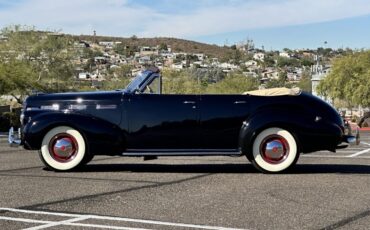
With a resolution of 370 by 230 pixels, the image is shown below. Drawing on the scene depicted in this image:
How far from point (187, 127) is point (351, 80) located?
58.3m

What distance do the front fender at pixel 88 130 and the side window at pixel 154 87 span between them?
916 mm

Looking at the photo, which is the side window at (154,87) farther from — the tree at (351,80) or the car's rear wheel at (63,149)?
the tree at (351,80)

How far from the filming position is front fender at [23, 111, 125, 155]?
9.63 meters

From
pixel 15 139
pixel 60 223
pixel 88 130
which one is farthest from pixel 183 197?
pixel 15 139

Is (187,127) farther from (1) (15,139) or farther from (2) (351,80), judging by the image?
(2) (351,80)

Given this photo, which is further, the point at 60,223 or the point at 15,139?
the point at 15,139

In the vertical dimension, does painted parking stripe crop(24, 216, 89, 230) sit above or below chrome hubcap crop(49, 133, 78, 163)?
below

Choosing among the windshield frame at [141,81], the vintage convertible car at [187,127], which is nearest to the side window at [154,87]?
the windshield frame at [141,81]

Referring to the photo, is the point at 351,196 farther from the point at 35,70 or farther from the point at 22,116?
the point at 35,70

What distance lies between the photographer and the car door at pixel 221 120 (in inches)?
376

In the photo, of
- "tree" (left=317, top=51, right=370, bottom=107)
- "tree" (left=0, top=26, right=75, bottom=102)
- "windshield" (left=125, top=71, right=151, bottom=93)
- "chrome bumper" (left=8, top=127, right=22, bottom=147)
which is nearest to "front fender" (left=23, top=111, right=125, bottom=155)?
"chrome bumper" (left=8, top=127, right=22, bottom=147)

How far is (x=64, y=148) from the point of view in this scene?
31.9ft

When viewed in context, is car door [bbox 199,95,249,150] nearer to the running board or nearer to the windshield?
the running board

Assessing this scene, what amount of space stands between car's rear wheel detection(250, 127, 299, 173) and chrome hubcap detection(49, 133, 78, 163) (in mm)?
2860
